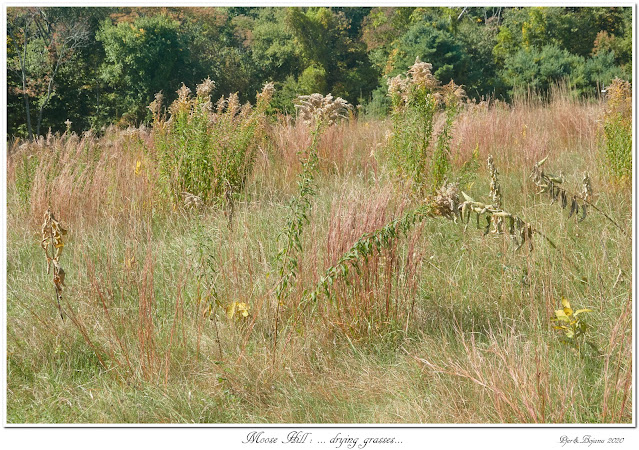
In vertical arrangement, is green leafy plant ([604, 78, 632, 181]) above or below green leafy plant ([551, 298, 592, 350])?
above

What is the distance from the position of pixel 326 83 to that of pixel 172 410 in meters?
16.6

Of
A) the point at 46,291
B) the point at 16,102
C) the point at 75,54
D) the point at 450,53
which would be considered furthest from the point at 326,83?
the point at 46,291

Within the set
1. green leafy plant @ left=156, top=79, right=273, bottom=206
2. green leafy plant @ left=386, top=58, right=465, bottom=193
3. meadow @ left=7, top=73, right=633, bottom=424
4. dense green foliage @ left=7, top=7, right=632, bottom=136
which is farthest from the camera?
dense green foliage @ left=7, top=7, right=632, bottom=136

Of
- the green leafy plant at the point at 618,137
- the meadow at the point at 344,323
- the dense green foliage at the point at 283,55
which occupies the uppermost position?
the dense green foliage at the point at 283,55

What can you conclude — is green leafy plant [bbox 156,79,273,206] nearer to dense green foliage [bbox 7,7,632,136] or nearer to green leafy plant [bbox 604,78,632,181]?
green leafy plant [bbox 604,78,632,181]

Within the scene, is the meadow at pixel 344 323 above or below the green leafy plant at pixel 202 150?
below

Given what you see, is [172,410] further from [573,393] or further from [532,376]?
[573,393]

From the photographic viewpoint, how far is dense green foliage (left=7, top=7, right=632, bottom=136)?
45.1 ft

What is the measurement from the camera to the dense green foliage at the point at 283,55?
13.7 meters

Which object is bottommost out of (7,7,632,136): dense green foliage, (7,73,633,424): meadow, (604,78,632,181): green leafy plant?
(7,73,633,424): meadow

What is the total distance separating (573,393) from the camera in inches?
68.9

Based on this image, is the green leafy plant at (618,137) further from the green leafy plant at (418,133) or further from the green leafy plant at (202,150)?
the green leafy plant at (202,150)

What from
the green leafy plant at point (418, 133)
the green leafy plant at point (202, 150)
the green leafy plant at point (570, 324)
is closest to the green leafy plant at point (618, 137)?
the green leafy plant at point (418, 133)

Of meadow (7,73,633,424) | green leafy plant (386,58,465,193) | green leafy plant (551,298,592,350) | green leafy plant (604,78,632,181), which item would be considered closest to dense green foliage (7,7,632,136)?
green leafy plant (604,78,632,181)
